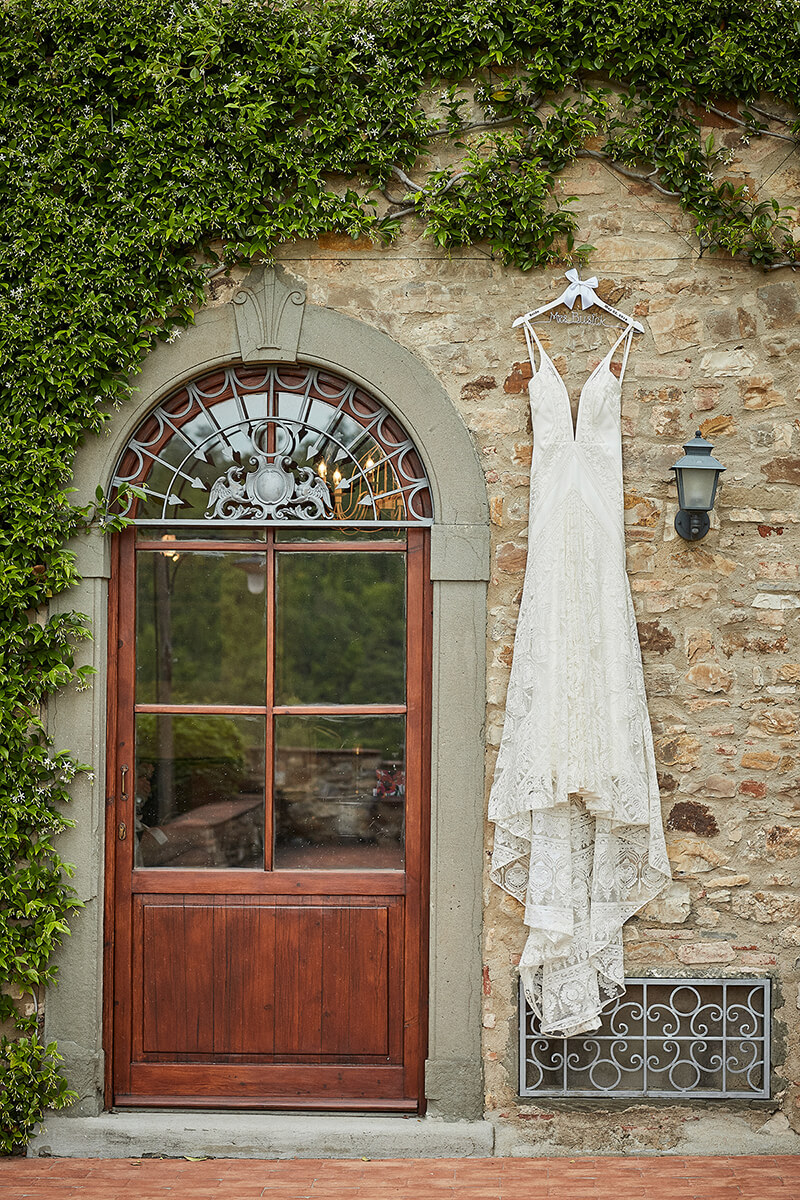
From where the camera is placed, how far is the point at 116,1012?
3.64m

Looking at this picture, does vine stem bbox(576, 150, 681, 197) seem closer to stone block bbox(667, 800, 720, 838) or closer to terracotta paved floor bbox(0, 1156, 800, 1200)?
stone block bbox(667, 800, 720, 838)

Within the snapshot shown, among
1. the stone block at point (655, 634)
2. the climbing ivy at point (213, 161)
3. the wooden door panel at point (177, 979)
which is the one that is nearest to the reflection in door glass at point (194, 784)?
the wooden door panel at point (177, 979)

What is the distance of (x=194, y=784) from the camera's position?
3705mm

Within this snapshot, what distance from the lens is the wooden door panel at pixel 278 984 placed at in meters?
3.62

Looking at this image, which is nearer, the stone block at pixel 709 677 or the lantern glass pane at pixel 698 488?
the lantern glass pane at pixel 698 488

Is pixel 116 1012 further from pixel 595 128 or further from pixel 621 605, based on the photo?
pixel 595 128

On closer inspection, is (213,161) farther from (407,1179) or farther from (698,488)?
(407,1179)

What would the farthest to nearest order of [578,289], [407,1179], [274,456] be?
[274,456] → [578,289] → [407,1179]

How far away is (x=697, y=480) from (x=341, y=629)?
1.41 m

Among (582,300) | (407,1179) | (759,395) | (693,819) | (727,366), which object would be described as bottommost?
(407,1179)

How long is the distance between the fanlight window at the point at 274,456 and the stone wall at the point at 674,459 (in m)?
0.30

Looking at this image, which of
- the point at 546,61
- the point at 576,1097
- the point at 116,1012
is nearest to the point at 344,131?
the point at 546,61

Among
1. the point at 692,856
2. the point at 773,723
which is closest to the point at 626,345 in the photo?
the point at 773,723

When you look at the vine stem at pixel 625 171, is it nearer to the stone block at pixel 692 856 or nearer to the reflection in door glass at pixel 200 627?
the reflection in door glass at pixel 200 627
